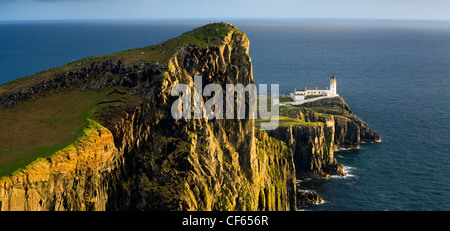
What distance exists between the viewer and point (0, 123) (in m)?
75.1

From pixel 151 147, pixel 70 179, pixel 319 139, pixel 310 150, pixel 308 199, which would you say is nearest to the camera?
pixel 70 179

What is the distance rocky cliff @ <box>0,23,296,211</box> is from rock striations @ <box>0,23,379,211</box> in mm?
148

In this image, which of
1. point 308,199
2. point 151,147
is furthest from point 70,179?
point 308,199

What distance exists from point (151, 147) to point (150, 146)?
8.9 inches

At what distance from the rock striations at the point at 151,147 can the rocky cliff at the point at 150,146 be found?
0.15 m

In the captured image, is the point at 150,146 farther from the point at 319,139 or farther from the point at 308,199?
the point at 319,139

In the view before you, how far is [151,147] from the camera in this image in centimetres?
7738

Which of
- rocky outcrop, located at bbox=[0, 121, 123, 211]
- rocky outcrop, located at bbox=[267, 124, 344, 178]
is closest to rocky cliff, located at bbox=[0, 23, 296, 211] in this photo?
rocky outcrop, located at bbox=[0, 121, 123, 211]

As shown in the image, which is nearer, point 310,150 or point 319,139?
point 310,150

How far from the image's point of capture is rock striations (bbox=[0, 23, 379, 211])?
63.8 metres

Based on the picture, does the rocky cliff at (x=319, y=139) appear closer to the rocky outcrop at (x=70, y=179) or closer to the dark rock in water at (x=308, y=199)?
the dark rock in water at (x=308, y=199)
